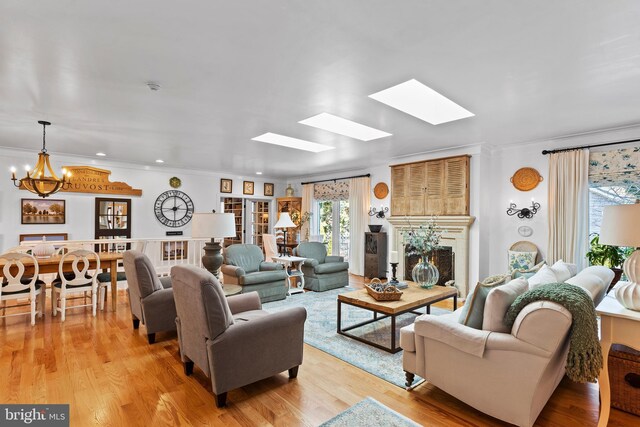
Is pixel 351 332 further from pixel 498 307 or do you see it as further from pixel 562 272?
pixel 562 272

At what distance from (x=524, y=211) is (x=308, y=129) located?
12.0ft

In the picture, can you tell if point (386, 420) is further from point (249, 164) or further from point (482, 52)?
point (249, 164)

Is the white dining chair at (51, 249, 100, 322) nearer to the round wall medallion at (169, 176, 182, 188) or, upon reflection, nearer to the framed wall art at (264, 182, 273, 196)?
Answer: the round wall medallion at (169, 176, 182, 188)

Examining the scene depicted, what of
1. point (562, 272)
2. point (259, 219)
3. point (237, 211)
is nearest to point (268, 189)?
point (259, 219)

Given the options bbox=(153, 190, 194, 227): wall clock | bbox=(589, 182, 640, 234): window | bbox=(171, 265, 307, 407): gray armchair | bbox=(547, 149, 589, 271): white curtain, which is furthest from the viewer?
bbox=(153, 190, 194, 227): wall clock

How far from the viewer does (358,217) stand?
25.0ft

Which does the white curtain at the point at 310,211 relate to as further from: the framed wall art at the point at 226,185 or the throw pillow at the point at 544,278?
the throw pillow at the point at 544,278

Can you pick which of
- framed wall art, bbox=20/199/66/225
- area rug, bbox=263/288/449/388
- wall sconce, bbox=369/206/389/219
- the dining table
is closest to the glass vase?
area rug, bbox=263/288/449/388

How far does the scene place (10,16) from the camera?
1.96 m

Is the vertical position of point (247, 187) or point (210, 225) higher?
point (247, 187)

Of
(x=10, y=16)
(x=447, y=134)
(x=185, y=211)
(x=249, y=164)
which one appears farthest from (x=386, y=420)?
(x=185, y=211)

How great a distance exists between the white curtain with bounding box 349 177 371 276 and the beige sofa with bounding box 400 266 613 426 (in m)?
5.17

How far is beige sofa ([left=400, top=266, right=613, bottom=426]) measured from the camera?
6.13ft

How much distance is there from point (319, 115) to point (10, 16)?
270cm
